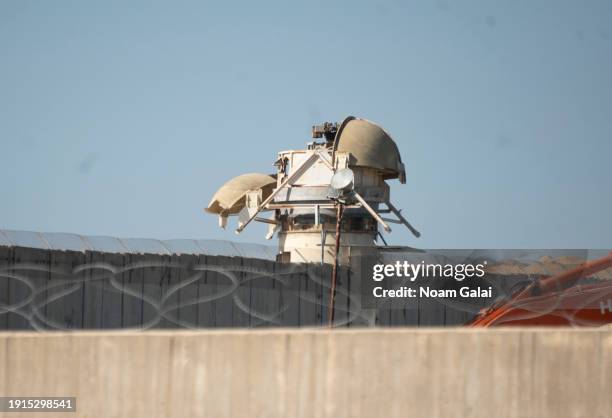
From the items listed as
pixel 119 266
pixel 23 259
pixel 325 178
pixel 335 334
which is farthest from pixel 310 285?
pixel 335 334

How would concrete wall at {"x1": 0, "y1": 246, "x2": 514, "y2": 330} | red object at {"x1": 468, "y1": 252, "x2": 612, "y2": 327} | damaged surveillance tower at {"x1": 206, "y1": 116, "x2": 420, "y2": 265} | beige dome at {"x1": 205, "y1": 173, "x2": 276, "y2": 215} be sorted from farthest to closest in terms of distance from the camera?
beige dome at {"x1": 205, "y1": 173, "x2": 276, "y2": 215} < damaged surveillance tower at {"x1": 206, "y1": 116, "x2": 420, "y2": 265} < red object at {"x1": 468, "y1": 252, "x2": 612, "y2": 327} < concrete wall at {"x1": 0, "y1": 246, "x2": 514, "y2": 330}

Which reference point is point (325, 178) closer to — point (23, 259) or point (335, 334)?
point (23, 259)

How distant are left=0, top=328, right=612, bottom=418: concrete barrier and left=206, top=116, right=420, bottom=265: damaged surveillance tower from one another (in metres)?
31.8

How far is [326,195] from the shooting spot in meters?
45.5

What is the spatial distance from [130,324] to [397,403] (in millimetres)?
14779

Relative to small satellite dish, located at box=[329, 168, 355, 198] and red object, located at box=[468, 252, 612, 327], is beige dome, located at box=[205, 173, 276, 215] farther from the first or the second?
red object, located at box=[468, 252, 612, 327]

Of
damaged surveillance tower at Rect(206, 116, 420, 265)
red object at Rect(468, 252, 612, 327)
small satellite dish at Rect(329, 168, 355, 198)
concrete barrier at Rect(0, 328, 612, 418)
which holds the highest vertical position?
damaged surveillance tower at Rect(206, 116, 420, 265)

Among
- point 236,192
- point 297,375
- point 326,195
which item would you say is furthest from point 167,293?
point 236,192

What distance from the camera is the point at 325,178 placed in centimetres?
4653

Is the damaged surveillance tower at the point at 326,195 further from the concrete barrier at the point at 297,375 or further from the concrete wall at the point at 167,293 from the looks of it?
the concrete barrier at the point at 297,375

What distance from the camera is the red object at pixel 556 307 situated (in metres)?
25.5

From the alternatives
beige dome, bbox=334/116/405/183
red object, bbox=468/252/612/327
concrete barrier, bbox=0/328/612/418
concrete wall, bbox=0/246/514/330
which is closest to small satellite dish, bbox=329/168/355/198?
concrete wall, bbox=0/246/514/330

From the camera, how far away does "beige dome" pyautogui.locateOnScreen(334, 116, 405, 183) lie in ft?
155

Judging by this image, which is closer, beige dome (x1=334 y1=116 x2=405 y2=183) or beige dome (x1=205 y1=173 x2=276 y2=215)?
beige dome (x1=334 y1=116 x2=405 y2=183)
